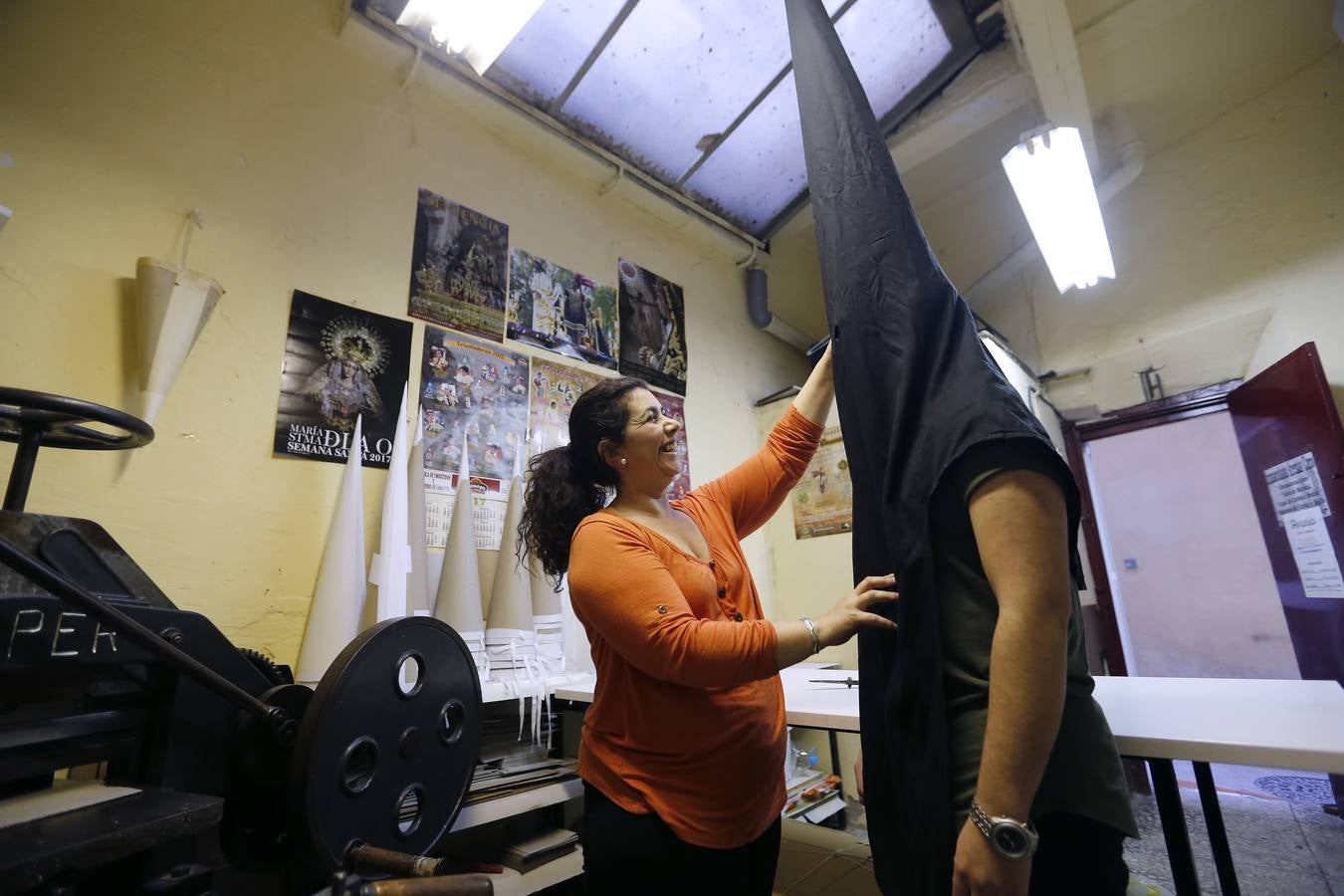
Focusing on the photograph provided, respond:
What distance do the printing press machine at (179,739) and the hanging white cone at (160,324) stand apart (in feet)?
1.79

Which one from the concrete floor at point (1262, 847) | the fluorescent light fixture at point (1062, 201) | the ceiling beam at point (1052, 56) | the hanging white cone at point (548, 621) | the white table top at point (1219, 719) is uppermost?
the ceiling beam at point (1052, 56)

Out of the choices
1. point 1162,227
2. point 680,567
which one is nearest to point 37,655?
point 680,567

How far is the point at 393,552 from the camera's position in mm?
1744

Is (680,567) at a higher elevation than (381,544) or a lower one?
lower

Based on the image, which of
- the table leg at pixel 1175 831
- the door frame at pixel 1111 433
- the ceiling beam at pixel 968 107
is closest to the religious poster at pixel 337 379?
the table leg at pixel 1175 831

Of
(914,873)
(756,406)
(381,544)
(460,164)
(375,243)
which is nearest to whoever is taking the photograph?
(914,873)

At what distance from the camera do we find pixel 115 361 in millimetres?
1575

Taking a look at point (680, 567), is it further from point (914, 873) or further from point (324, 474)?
point (324, 474)

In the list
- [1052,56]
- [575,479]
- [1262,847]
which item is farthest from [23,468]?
[1262,847]

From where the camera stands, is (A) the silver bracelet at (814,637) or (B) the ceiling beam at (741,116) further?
(B) the ceiling beam at (741,116)

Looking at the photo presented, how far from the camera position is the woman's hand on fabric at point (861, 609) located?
770mm

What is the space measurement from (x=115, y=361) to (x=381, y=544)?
2.70ft

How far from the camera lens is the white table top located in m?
0.77

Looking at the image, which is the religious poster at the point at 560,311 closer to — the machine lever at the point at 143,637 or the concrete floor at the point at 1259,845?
the machine lever at the point at 143,637
